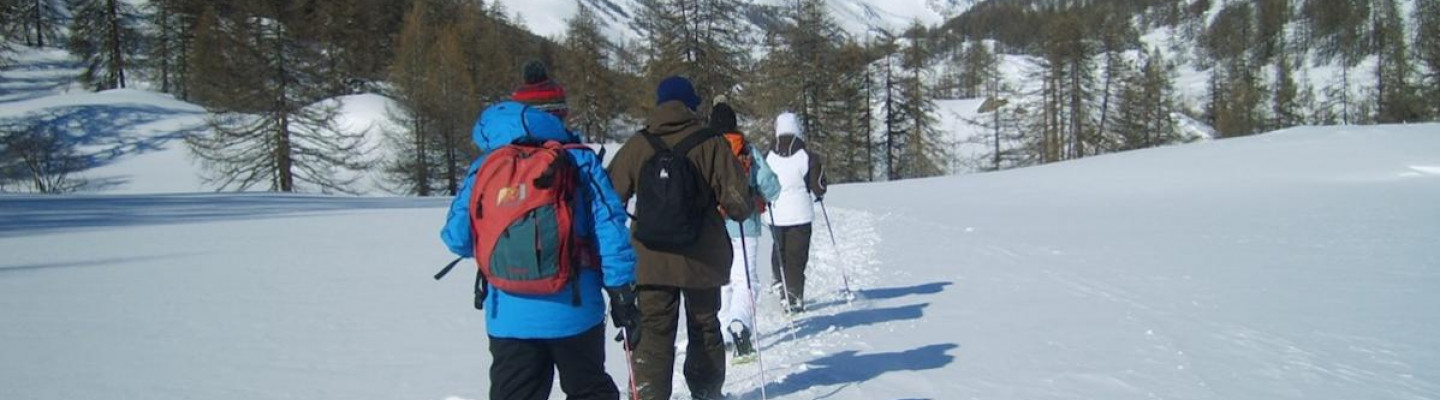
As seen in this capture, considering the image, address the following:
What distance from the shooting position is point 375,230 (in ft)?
43.0

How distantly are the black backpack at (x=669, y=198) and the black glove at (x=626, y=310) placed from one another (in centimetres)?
70

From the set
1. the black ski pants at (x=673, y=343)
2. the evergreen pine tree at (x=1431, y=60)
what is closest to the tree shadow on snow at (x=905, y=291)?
the black ski pants at (x=673, y=343)

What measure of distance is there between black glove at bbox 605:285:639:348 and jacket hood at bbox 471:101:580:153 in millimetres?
552

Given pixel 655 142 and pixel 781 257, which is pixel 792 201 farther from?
pixel 655 142

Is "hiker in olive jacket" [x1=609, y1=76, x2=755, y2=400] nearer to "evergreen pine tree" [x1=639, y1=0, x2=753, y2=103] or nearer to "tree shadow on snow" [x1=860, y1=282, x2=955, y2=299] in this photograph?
"tree shadow on snow" [x1=860, y1=282, x2=955, y2=299]

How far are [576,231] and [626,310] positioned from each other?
35 centimetres

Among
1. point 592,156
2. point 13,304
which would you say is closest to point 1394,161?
point 592,156

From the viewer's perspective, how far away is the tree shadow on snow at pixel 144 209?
1260 centimetres

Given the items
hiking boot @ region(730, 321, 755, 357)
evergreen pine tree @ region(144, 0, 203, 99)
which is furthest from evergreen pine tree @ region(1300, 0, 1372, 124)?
evergreen pine tree @ region(144, 0, 203, 99)

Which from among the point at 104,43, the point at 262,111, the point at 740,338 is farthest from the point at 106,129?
the point at 740,338

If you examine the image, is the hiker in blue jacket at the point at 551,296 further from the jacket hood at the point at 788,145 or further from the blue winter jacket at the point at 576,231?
the jacket hood at the point at 788,145

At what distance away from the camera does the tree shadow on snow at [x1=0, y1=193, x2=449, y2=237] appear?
12602mm

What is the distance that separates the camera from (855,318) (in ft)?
21.7

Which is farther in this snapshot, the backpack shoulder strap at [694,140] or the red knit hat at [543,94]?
the backpack shoulder strap at [694,140]
